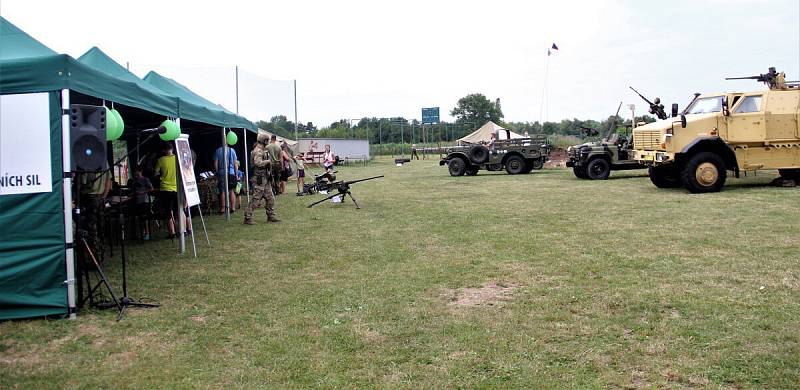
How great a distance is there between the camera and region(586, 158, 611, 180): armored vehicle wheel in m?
19.5

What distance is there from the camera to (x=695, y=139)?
1350cm

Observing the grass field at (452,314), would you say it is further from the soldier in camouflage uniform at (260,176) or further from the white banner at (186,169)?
the soldier in camouflage uniform at (260,176)

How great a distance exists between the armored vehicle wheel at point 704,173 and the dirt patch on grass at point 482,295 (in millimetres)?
9283

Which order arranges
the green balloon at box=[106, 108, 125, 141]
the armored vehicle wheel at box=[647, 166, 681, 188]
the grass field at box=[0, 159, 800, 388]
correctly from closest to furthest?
the grass field at box=[0, 159, 800, 388] → the green balloon at box=[106, 108, 125, 141] → the armored vehicle wheel at box=[647, 166, 681, 188]

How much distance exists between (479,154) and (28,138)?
20335 millimetres

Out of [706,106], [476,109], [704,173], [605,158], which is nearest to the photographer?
[704,173]

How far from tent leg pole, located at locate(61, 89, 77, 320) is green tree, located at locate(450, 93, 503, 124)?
80185mm

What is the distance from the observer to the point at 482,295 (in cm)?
561

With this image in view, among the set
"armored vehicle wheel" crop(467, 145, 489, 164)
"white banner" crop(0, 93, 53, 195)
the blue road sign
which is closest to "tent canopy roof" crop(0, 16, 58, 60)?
"white banner" crop(0, 93, 53, 195)

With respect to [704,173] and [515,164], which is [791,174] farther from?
[515,164]

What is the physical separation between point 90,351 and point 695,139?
12866 millimetres

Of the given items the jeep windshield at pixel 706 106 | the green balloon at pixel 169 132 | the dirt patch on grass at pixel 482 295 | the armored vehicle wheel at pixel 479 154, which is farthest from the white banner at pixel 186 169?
the armored vehicle wheel at pixel 479 154

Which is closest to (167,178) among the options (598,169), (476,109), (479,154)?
(598,169)

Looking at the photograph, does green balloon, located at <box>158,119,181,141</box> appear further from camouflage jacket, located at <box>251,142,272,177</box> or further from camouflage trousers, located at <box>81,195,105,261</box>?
camouflage jacket, located at <box>251,142,272,177</box>
